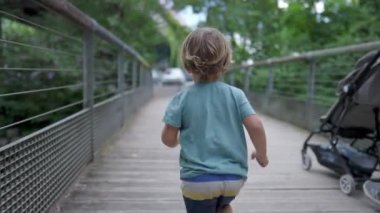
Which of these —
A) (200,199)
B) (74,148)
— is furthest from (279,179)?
(200,199)

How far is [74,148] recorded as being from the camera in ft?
13.4

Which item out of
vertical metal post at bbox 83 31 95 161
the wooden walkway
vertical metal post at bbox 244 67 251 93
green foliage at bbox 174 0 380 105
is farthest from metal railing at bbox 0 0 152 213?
vertical metal post at bbox 244 67 251 93

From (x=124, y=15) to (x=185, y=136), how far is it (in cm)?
982

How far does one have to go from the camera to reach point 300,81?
30.6 ft

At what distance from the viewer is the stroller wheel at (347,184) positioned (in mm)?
3842

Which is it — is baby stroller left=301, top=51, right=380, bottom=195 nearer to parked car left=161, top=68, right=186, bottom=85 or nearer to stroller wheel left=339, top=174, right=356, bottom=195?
stroller wheel left=339, top=174, right=356, bottom=195

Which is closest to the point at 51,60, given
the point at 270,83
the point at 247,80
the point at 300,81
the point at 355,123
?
the point at 300,81

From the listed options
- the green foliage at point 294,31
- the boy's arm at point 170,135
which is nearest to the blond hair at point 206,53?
the boy's arm at point 170,135

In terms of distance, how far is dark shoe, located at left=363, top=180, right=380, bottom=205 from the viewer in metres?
3.47

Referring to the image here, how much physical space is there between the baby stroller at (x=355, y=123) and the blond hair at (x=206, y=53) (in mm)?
1818

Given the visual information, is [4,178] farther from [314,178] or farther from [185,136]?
[314,178]

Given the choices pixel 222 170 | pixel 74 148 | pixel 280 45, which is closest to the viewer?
pixel 222 170

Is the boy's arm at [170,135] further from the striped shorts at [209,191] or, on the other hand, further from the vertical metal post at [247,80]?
the vertical metal post at [247,80]

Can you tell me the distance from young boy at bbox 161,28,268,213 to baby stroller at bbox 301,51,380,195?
5.71 ft
